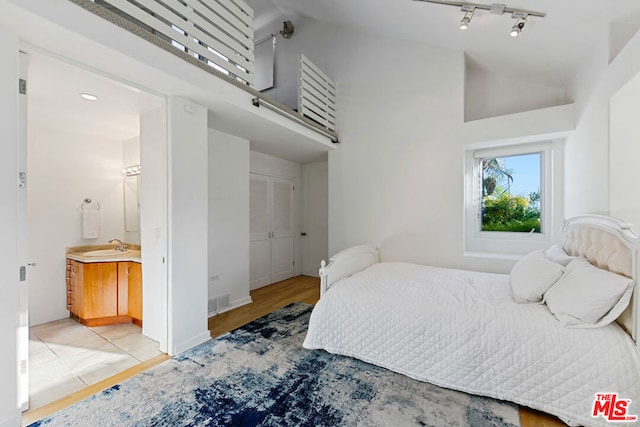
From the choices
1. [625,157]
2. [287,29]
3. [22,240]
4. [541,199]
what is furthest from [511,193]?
[22,240]

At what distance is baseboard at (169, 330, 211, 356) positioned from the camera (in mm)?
2319

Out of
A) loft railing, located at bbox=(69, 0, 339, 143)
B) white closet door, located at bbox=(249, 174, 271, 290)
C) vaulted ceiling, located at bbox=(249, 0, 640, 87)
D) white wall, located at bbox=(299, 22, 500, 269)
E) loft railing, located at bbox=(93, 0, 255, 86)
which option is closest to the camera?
loft railing, located at bbox=(69, 0, 339, 143)

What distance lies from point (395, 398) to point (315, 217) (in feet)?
11.9

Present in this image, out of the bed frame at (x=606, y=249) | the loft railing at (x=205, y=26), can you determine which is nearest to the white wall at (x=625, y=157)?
the bed frame at (x=606, y=249)

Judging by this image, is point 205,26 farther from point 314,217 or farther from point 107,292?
point 314,217

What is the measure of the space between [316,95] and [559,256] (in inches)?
122

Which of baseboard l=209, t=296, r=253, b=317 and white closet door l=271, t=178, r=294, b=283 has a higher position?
white closet door l=271, t=178, r=294, b=283

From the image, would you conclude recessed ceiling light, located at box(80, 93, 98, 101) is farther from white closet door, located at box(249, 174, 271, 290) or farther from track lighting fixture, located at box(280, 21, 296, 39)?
track lighting fixture, located at box(280, 21, 296, 39)

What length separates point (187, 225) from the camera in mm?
2438

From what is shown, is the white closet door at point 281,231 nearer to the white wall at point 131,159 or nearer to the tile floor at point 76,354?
the white wall at point 131,159

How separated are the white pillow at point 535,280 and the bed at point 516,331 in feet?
0.05

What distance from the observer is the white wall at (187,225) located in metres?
2.32

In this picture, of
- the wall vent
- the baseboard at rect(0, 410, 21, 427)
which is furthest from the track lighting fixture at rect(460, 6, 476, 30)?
the baseboard at rect(0, 410, 21, 427)

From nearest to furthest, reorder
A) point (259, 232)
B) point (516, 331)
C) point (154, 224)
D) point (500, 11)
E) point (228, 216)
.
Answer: point (516, 331) < point (500, 11) < point (154, 224) < point (228, 216) < point (259, 232)
